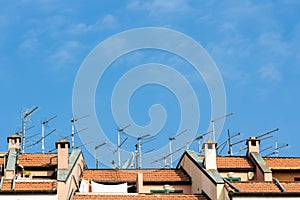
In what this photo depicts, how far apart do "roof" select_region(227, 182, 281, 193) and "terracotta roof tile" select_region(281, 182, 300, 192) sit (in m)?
0.45

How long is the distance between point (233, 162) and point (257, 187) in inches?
332

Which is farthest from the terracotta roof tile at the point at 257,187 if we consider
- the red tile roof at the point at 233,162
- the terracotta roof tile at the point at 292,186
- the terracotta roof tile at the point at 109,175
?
the terracotta roof tile at the point at 109,175

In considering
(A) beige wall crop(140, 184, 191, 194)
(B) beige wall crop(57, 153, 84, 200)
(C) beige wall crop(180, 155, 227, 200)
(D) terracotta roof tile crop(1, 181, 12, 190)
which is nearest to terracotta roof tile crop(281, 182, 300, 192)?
(C) beige wall crop(180, 155, 227, 200)

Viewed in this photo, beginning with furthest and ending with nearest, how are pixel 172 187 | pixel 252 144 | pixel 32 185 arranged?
1. pixel 252 144
2. pixel 172 187
3. pixel 32 185

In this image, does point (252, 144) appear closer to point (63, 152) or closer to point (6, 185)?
point (63, 152)

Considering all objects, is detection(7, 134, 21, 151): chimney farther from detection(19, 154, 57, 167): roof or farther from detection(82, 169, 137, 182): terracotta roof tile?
detection(82, 169, 137, 182): terracotta roof tile

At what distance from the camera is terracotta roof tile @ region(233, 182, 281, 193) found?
3991 cm

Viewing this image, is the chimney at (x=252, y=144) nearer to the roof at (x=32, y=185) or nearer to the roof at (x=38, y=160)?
the roof at (x=38, y=160)

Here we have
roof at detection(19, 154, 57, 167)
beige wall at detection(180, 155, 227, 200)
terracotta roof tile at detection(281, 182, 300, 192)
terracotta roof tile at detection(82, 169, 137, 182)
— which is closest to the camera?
terracotta roof tile at detection(281, 182, 300, 192)

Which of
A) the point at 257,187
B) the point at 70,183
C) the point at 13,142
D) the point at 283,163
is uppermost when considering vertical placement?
the point at 13,142

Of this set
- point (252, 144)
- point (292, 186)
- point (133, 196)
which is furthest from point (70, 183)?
point (252, 144)

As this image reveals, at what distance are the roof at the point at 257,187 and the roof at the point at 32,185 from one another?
8605 millimetres

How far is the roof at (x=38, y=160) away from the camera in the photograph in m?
47.2

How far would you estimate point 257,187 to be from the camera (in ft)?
132
